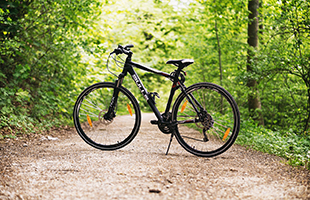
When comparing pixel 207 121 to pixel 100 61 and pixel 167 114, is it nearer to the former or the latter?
pixel 167 114

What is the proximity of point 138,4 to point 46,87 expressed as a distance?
8.13 m

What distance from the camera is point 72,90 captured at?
7.11 m

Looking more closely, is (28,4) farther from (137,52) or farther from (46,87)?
(137,52)

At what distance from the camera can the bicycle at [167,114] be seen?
3.80 metres

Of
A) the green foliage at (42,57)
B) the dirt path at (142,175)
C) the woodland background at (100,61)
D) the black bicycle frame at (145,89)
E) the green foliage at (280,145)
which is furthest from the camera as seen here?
the green foliage at (42,57)

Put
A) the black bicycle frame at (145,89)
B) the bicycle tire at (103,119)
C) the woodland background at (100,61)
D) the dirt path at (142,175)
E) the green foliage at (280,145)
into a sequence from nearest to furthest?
the dirt path at (142,175) → the green foliage at (280,145) → the black bicycle frame at (145,89) → the bicycle tire at (103,119) → the woodland background at (100,61)

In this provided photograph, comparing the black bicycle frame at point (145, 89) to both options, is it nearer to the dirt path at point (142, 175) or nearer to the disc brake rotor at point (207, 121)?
the disc brake rotor at point (207, 121)

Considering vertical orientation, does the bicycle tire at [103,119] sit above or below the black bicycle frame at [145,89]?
below

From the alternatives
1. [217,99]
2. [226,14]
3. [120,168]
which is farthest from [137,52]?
[120,168]

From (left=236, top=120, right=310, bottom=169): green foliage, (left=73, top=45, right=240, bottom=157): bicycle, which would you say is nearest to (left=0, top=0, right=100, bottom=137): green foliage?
(left=73, top=45, right=240, bottom=157): bicycle

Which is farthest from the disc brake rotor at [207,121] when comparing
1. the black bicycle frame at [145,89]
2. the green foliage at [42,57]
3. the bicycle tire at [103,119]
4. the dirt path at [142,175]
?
the green foliage at [42,57]

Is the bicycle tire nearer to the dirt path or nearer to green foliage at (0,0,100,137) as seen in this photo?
the dirt path

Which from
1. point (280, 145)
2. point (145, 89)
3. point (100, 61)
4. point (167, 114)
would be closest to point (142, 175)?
point (167, 114)

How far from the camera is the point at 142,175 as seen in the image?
2.90 m
